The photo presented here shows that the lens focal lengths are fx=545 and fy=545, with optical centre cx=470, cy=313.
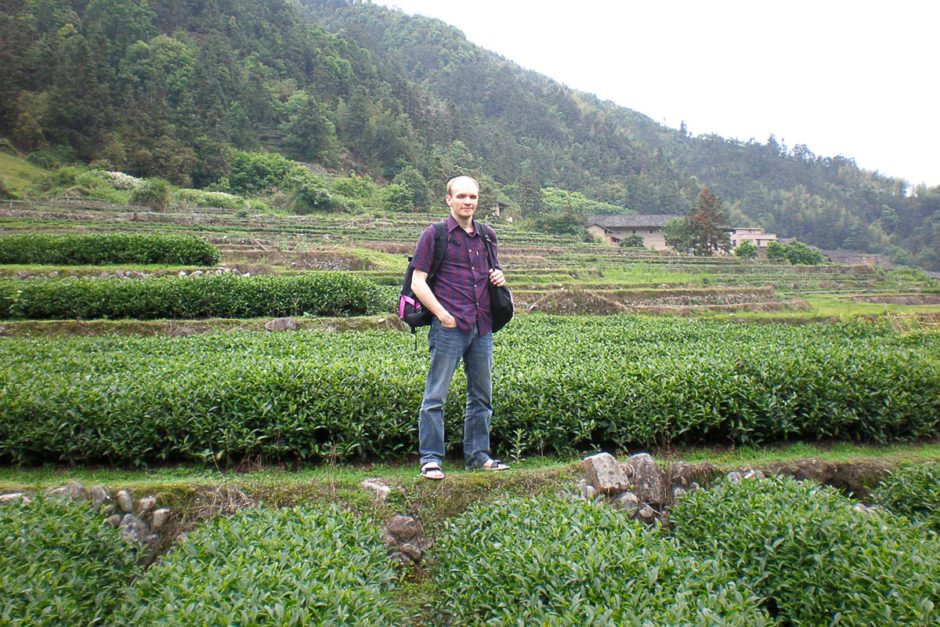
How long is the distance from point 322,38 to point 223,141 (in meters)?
45.2

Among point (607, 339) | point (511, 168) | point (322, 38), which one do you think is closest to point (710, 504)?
point (607, 339)

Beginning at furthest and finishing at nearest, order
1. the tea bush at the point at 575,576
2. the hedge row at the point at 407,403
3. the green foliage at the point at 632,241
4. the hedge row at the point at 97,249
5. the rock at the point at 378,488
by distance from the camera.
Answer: the green foliage at the point at 632,241 → the hedge row at the point at 97,249 → the hedge row at the point at 407,403 → the rock at the point at 378,488 → the tea bush at the point at 575,576

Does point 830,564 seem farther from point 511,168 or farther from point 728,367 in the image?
point 511,168

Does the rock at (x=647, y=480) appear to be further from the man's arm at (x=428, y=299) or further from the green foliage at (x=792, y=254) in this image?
the green foliage at (x=792, y=254)

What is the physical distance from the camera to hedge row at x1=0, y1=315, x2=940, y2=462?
4.71m

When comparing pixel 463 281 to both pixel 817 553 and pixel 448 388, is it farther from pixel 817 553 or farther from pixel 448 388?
pixel 817 553

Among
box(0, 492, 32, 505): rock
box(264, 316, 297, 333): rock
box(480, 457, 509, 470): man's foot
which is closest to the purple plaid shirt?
box(480, 457, 509, 470): man's foot

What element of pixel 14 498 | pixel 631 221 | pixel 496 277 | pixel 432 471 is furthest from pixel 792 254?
Result: pixel 14 498

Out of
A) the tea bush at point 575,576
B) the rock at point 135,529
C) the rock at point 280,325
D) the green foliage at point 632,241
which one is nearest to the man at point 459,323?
the tea bush at point 575,576

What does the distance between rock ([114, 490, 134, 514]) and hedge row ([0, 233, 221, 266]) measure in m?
13.1

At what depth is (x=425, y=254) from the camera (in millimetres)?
4266

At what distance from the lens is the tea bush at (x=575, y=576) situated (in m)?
2.62

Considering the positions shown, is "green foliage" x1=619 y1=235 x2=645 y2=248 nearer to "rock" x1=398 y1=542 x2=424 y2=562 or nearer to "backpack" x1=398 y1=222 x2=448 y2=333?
"backpack" x1=398 y1=222 x2=448 y2=333

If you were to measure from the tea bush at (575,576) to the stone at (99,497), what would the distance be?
2524mm
